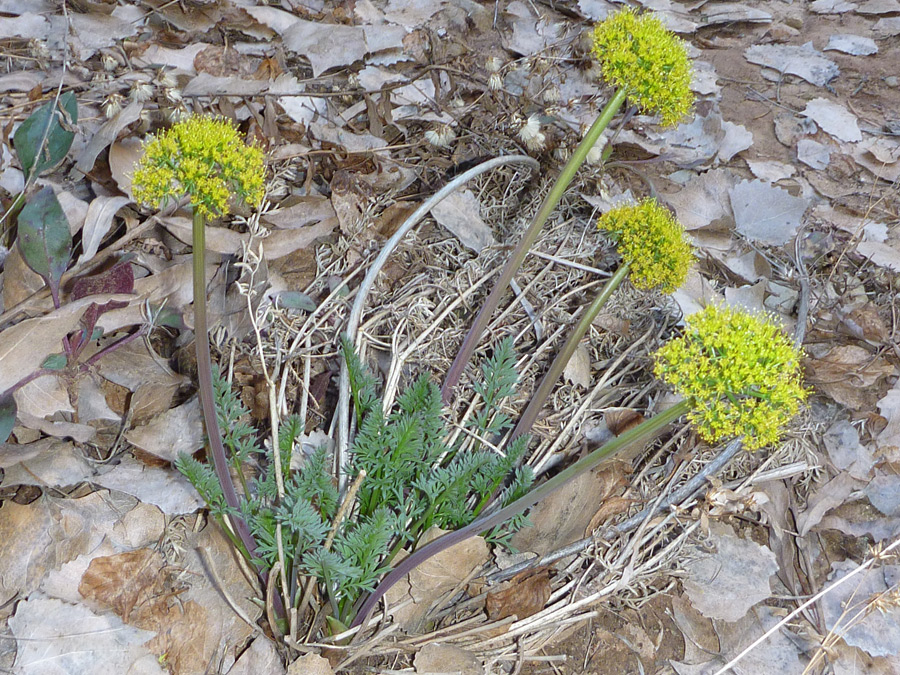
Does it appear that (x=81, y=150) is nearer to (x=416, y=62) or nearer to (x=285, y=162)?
(x=285, y=162)

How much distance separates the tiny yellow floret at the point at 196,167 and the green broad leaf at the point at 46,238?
541 millimetres

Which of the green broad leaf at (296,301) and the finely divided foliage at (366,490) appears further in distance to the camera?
the green broad leaf at (296,301)

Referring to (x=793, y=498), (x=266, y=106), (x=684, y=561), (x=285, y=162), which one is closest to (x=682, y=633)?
(x=684, y=561)

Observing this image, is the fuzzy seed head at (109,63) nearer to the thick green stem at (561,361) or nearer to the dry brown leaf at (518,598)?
the thick green stem at (561,361)

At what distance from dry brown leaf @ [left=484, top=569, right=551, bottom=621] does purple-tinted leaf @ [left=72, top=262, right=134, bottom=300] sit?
59.1 inches

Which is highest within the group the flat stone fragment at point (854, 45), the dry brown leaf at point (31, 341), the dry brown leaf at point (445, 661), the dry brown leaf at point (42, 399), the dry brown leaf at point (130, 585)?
the flat stone fragment at point (854, 45)

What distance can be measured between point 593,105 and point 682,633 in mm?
2194

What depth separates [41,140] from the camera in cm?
230

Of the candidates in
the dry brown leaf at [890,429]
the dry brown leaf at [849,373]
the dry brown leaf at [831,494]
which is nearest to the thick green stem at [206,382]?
the dry brown leaf at [831,494]

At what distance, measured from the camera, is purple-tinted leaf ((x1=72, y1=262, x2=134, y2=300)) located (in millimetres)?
2141

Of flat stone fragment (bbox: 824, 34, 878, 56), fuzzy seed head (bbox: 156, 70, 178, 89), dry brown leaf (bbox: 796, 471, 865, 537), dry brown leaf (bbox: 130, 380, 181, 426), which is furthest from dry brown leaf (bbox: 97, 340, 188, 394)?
flat stone fragment (bbox: 824, 34, 878, 56)

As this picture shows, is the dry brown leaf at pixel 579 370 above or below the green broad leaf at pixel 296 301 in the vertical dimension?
below

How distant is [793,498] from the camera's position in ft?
8.55

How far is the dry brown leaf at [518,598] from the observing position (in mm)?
2217
